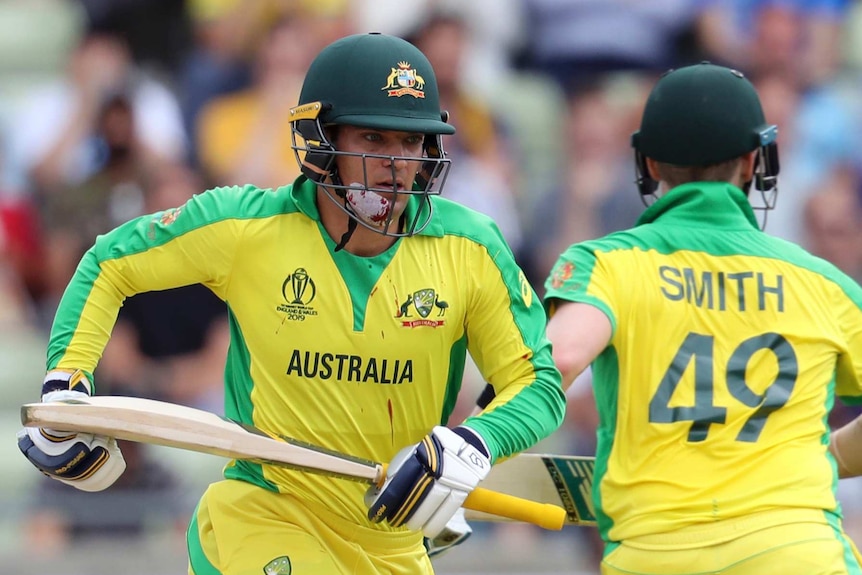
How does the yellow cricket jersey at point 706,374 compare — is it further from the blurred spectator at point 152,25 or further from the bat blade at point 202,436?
the blurred spectator at point 152,25

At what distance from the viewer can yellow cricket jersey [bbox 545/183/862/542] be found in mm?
3754

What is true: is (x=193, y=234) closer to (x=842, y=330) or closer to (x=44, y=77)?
(x=842, y=330)

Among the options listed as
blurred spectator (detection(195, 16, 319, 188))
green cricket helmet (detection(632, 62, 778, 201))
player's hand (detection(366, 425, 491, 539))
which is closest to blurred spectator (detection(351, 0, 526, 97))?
blurred spectator (detection(195, 16, 319, 188))

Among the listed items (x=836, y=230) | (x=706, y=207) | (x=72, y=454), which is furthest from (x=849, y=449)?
(x=836, y=230)

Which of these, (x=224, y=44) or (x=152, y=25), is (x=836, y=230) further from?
(x=152, y=25)

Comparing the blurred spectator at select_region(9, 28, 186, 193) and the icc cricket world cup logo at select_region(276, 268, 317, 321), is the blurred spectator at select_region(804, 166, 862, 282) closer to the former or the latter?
the blurred spectator at select_region(9, 28, 186, 193)

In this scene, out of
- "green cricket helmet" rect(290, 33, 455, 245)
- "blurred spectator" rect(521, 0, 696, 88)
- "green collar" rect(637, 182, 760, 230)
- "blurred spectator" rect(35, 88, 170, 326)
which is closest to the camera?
"green cricket helmet" rect(290, 33, 455, 245)

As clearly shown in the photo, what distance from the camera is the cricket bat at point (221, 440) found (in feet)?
10.7

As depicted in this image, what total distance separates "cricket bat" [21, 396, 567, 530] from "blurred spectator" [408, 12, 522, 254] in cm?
465

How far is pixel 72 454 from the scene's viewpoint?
129 inches

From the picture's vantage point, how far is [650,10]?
8445 mm

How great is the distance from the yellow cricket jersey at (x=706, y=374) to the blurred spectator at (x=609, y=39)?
465 centimetres

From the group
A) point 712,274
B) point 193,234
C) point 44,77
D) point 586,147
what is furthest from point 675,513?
point 44,77

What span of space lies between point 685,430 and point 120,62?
504cm
